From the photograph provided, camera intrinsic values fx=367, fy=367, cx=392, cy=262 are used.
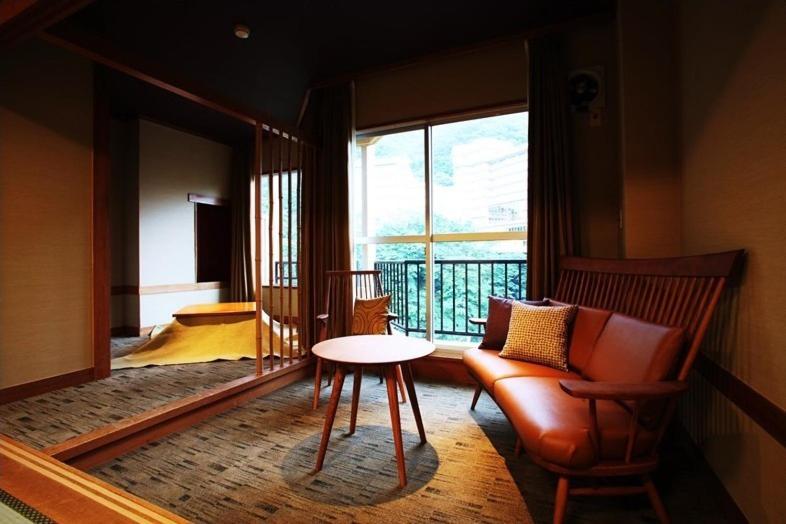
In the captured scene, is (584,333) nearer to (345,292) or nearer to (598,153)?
(598,153)

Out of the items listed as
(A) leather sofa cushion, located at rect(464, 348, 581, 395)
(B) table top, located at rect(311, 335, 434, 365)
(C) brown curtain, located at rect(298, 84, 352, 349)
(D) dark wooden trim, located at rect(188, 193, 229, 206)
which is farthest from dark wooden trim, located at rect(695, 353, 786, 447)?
(D) dark wooden trim, located at rect(188, 193, 229, 206)

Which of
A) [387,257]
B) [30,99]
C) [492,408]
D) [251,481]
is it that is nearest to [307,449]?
[251,481]

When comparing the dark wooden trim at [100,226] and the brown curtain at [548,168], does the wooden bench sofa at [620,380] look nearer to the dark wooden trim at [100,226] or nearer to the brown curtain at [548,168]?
the brown curtain at [548,168]

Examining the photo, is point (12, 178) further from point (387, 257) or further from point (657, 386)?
point (657, 386)

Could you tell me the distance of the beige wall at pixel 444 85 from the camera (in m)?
2.97

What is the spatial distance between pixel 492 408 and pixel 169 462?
6.37ft

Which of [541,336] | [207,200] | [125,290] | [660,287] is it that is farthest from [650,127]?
[125,290]

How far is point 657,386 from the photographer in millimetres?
1282

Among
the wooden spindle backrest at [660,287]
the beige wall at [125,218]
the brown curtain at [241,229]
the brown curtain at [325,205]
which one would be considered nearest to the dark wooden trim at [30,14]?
the brown curtain at [325,205]

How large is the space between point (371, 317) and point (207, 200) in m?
3.71

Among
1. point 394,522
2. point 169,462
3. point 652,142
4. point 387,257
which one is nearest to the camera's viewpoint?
point 394,522

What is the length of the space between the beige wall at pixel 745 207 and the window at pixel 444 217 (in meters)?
1.33

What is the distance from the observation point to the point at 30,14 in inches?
60.7

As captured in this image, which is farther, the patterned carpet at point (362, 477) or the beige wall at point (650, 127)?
the beige wall at point (650, 127)
